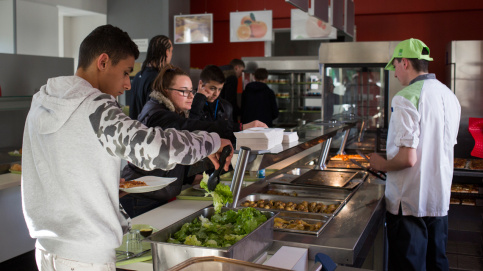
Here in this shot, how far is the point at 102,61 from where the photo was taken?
167cm

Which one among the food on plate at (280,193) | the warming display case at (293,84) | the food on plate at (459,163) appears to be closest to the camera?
the food on plate at (280,193)

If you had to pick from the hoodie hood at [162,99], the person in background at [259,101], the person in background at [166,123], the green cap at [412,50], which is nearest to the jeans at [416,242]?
the green cap at [412,50]

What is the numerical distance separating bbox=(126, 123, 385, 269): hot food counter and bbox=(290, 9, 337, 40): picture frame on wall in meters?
4.49

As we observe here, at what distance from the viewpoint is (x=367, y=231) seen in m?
2.76

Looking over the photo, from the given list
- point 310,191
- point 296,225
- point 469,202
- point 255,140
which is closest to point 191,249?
point 255,140

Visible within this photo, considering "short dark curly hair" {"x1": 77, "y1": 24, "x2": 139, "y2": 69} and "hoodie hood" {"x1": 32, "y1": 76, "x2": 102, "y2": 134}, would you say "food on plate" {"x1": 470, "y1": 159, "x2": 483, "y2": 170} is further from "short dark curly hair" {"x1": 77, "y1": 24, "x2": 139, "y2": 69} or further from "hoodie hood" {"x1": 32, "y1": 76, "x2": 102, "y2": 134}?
"hoodie hood" {"x1": 32, "y1": 76, "x2": 102, "y2": 134}

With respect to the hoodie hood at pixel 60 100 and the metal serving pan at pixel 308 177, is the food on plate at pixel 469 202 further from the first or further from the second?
the hoodie hood at pixel 60 100

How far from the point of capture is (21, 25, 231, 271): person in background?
1540mm

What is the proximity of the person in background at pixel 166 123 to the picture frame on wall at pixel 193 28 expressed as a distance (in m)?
5.92

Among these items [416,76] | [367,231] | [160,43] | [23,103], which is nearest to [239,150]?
[367,231]

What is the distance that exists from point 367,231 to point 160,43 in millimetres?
2475

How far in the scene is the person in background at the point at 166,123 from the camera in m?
3.20

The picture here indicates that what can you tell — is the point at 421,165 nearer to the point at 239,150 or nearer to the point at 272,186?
the point at 272,186

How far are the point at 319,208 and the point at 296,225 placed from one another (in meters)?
0.47
